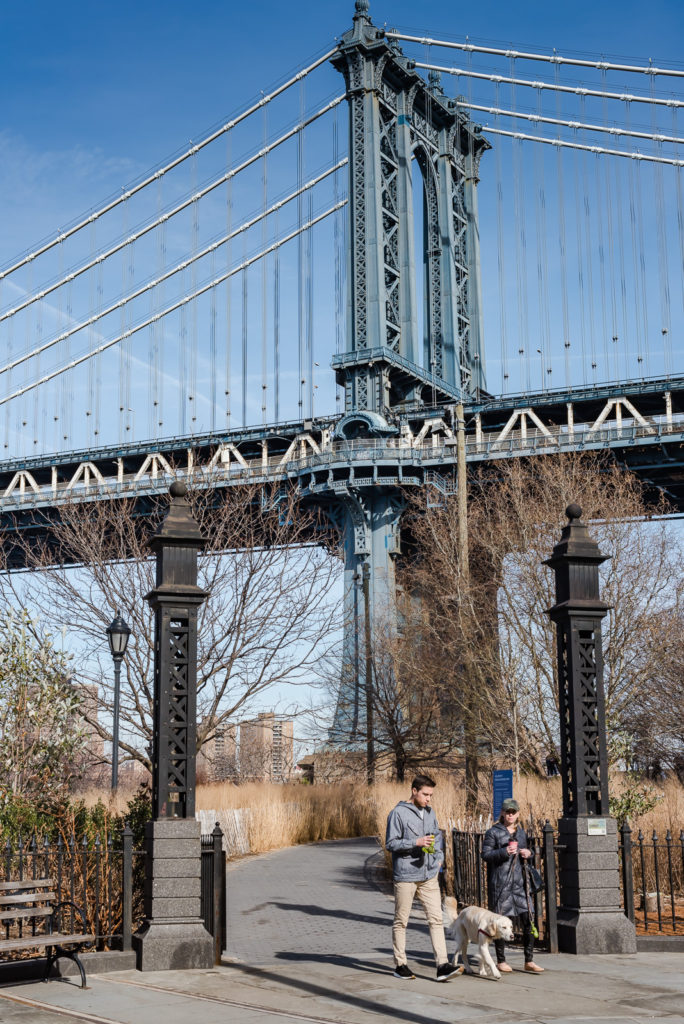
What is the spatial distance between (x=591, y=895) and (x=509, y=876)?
5.13ft

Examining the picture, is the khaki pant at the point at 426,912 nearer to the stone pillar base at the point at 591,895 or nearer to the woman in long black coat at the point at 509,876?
Answer: the woman in long black coat at the point at 509,876

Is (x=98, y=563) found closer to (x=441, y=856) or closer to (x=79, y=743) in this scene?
(x=79, y=743)

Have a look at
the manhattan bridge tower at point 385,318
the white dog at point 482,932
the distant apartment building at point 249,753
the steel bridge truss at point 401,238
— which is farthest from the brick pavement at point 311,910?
the steel bridge truss at point 401,238

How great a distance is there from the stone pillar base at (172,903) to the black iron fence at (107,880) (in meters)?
0.20

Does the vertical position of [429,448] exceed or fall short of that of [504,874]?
it exceeds it

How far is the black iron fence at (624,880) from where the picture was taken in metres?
11.7

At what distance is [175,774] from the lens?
11.3 metres

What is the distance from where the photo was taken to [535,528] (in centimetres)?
2550

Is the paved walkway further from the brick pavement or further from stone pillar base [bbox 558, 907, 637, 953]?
stone pillar base [bbox 558, 907, 637, 953]

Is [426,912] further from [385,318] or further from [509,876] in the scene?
[385,318]

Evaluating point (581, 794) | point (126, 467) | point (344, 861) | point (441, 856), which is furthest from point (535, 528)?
point (126, 467)

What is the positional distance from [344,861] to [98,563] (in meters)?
7.70

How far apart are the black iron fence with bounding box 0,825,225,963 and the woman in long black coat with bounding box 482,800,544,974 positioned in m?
2.64

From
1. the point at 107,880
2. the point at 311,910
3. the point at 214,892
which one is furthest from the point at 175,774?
the point at 311,910
